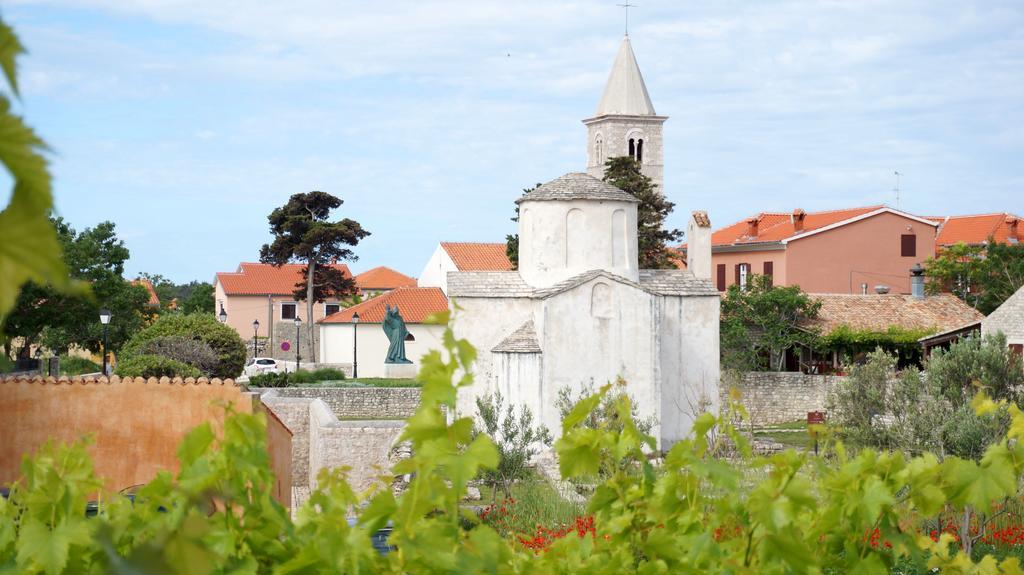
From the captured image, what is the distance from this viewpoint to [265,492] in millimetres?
2139

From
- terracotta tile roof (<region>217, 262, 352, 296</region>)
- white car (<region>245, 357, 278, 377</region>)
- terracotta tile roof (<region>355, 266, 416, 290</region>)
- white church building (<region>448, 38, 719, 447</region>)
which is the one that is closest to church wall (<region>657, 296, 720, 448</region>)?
white church building (<region>448, 38, 719, 447</region>)

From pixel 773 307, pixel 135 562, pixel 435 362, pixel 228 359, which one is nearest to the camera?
pixel 135 562

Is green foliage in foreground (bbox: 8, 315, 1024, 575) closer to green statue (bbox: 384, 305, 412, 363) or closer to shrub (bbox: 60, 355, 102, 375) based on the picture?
green statue (bbox: 384, 305, 412, 363)

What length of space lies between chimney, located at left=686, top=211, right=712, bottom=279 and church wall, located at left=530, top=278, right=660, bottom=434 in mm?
4533

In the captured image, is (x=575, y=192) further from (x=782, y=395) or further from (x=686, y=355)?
(x=782, y=395)

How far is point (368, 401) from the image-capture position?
33062mm

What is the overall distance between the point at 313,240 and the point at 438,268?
23.3 ft

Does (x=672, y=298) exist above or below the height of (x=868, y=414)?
above

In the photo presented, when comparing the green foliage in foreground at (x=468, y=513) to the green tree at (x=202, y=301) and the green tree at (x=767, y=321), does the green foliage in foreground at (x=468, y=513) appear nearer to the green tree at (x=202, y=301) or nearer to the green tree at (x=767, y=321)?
the green tree at (x=767, y=321)

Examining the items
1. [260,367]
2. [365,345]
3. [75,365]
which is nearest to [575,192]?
[365,345]

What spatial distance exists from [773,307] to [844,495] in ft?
119

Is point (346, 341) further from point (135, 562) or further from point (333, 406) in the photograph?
point (135, 562)

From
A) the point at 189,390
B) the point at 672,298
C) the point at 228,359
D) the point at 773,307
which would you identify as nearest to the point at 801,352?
the point at 773,307

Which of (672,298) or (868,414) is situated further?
(672,298)
